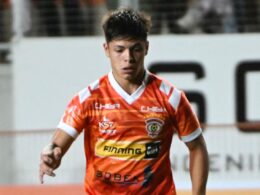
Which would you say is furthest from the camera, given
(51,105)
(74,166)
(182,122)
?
(51,105)

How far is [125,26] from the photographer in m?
5.07

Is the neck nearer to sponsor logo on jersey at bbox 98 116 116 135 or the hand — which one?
sponsor logo on jersey at bbox 98 116 116 135

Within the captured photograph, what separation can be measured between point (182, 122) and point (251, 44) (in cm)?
544

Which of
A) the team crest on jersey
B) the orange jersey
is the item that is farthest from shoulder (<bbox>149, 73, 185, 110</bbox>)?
the team crest on jersey

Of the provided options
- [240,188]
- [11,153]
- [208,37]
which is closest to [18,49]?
[11,153]

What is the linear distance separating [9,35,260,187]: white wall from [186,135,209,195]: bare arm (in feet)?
16.2

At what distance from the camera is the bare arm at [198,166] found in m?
5.16

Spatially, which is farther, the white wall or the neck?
the white wall

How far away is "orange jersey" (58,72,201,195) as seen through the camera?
517 cm

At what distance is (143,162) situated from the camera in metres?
5.18

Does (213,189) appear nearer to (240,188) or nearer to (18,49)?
(240,188)

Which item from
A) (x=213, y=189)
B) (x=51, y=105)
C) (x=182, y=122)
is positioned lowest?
(x=213, y=189)

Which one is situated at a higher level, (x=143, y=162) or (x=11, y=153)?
(x=143, y=162)

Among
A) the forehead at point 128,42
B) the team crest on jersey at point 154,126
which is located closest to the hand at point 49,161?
the team crest on jersey at point 154,126
